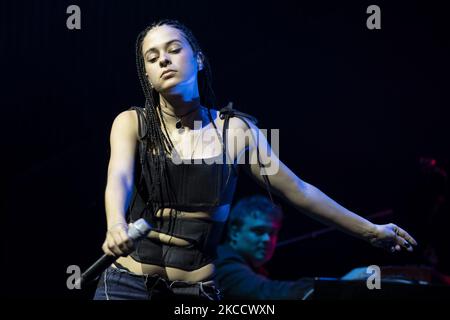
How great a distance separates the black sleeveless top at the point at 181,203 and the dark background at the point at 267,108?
205 cm

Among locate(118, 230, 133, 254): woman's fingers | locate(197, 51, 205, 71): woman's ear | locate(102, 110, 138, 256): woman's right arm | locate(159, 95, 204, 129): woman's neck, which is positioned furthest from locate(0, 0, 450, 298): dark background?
locate(118, 230, 133, 254): woman's fingers

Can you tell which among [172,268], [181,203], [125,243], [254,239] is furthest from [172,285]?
[254,239]

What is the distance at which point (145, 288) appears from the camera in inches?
85.0

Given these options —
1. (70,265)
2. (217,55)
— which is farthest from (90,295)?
(217,55)

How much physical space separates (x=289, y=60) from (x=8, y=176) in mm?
2373

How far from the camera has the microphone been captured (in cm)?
172

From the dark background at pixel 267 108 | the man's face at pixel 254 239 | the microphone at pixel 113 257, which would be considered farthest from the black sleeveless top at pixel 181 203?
the man's face at pixel 254 239

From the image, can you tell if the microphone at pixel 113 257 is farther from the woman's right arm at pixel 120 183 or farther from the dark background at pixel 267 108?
the dark background at pixel 267 108

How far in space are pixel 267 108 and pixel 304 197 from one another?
2.60 meters

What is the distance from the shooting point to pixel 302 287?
12.2 ft

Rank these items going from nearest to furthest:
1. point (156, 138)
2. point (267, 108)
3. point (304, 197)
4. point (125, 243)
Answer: point (125, 243), point (156, 138), point (304, 197), point (267, 108)

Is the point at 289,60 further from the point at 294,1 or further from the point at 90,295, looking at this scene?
the point at 90,295

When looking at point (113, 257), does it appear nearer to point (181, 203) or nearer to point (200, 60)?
point (181, 203)

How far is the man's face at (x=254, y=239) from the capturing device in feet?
14.9
